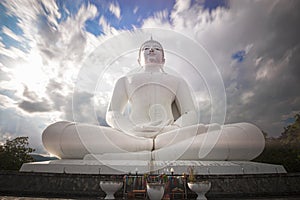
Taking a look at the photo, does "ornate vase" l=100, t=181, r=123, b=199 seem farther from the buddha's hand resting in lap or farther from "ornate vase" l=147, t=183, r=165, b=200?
the buddha's hand resting in lap

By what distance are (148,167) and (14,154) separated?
4.28m

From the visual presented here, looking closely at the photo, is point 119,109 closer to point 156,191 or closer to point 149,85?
point 149,85

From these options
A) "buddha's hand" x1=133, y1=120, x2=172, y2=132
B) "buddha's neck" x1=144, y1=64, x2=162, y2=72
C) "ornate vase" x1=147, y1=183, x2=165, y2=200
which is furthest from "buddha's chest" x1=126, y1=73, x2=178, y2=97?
"ornate vase" x1=147, y1=183, x2=165, y2=200

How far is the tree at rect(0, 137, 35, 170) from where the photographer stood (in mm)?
5504

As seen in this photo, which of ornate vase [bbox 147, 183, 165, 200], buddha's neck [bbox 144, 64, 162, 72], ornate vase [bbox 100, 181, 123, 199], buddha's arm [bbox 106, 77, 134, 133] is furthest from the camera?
buddha's neck [bbox 144, 64, 162, 72]

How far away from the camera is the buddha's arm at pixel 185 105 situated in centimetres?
506

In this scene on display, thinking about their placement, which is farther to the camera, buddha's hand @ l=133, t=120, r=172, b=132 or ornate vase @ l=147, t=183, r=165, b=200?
buddha's hand @ l=133, t=120, r=172, b=132

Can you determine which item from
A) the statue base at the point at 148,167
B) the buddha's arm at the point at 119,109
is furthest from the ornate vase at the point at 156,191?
the buddha's arm at the point at 119,109

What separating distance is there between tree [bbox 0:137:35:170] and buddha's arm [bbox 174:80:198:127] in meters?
4.30

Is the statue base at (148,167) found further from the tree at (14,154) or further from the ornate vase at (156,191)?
the tree at (14,154)

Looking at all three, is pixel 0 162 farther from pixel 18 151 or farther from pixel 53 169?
pixel 53 169

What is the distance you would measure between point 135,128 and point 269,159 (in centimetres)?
440

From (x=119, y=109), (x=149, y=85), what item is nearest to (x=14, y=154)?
(x=119, y=109)

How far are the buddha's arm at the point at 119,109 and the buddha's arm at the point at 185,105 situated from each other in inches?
47.9
